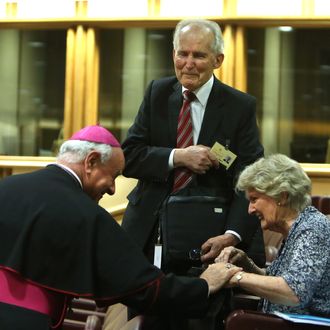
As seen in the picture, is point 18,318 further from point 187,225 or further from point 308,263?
point 308,263

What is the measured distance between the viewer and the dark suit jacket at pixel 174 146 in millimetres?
3418

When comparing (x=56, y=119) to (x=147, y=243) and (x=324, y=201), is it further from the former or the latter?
(x=147, y=243)

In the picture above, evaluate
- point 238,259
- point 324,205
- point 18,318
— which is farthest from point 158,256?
point 324,205

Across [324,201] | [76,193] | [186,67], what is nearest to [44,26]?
[324,201]

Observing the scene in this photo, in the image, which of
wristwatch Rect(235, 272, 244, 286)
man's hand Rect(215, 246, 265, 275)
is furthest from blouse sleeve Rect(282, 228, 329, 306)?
man's hand Rect(215, 246, 265, 275)

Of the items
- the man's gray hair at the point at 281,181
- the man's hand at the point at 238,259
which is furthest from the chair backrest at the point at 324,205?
the man's gray hair at the point at 281,181

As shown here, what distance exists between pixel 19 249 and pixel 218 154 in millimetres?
1018

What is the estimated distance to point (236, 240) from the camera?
337 cm

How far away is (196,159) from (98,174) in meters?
0.55

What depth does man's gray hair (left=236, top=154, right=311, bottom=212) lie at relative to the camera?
311cm

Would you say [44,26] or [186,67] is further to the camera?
[44,26]

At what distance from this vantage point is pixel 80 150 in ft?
9.48

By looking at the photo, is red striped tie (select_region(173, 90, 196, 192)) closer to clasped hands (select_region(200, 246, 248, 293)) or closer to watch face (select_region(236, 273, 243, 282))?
clasped hands (select_region(200, 246, 248, 293))

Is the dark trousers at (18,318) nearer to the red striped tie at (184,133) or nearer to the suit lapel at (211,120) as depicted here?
the red striped tie at (184,133)
